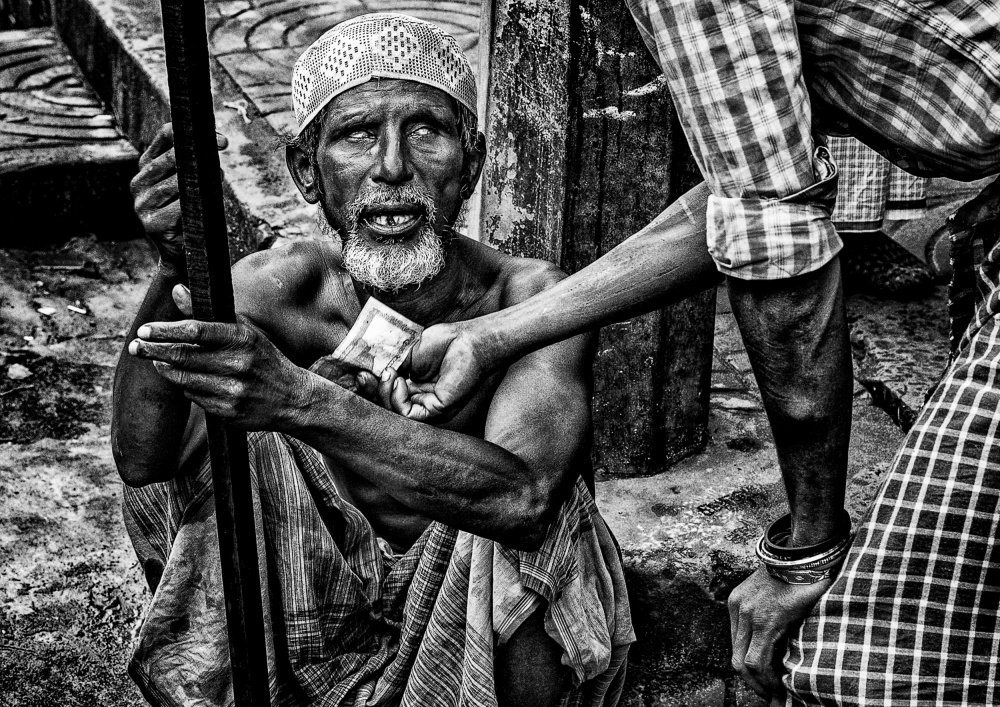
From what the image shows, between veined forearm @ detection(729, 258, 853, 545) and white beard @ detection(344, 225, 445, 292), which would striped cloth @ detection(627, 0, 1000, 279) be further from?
white beard @ detection(344, 225, 445, 292)

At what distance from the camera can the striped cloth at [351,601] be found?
2.56 meters

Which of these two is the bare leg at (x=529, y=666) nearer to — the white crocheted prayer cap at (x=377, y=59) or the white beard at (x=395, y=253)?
the white beard at (x=395, y=253)

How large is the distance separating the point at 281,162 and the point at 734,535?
246cm

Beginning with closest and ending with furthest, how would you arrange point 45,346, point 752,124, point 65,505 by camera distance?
point 752,124 → point 65,505 → point 45,346

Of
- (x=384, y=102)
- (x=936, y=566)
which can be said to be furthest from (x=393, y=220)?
(x=936, y=566)

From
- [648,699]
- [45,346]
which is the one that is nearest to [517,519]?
[648,699]

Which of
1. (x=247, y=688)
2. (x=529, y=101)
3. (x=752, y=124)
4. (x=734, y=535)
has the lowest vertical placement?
(x=734, y=535)

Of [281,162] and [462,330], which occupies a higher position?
[462,330]

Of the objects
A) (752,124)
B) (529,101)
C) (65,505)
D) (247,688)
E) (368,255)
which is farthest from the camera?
(65,505)

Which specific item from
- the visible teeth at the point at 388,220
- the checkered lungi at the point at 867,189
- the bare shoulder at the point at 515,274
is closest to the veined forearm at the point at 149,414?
the visible teeth at the point at 388,220

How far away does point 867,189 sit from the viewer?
430 centimetres

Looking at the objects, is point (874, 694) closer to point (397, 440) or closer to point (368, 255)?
point (397, 440)

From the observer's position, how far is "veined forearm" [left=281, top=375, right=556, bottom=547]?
2.29m

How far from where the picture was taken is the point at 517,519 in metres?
2.45
